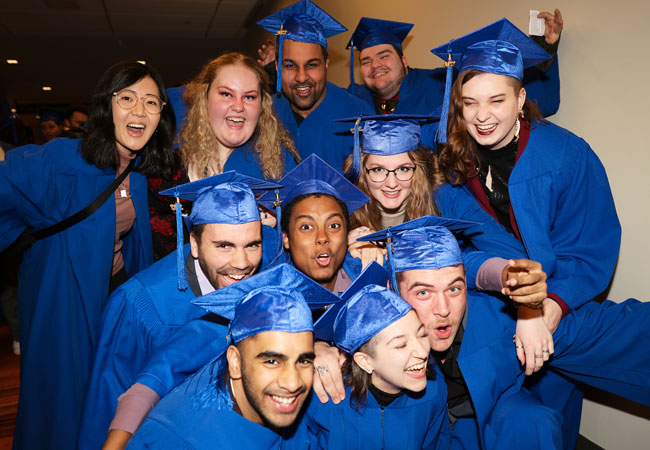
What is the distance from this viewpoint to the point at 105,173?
2.80m

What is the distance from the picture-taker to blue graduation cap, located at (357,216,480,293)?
241 centimetres

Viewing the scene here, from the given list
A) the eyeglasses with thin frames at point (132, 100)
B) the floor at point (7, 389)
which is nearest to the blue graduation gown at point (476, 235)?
the eyeglasses with thin frames at point (132, 100)

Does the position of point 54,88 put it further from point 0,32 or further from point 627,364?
point 627,364

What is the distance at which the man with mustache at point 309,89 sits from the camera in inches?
144

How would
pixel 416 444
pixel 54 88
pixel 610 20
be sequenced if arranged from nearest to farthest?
pixel 416 444, pixel 610 20, pixel 54 88

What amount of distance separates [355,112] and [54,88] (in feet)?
48.4

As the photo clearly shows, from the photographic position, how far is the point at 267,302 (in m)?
1.86

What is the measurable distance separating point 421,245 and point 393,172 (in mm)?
676

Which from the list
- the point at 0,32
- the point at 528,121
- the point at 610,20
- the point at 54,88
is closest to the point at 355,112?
the point at 528,121

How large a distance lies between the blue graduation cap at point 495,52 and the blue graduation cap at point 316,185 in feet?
1.85

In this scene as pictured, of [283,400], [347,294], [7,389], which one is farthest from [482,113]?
[7,389]

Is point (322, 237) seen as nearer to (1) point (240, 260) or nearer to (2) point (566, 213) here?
(1) point (240, 260)

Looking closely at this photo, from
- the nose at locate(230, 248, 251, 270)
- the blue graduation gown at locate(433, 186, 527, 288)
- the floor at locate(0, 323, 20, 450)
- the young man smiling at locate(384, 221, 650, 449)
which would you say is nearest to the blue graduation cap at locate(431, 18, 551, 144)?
the blue graduation gown at locate(433, 186, 527, 288)

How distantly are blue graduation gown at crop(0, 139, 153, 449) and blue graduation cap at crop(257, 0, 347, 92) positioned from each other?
157cm
